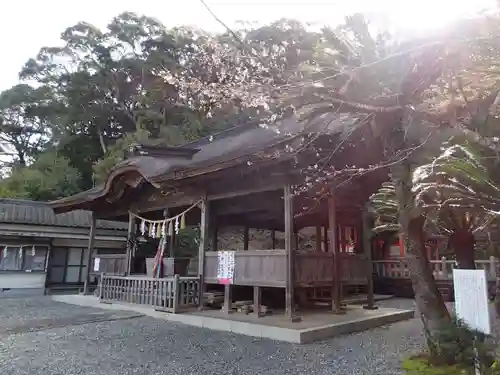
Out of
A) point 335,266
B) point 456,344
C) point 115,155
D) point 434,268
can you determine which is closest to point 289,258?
point 335,266

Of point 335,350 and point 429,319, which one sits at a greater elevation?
point 429,319

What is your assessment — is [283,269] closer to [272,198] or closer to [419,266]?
[272,198]

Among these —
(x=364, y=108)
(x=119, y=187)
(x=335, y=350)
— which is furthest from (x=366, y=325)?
(x=119, y=187)

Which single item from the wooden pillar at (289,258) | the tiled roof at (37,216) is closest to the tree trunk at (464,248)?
the wooden pillar at (289,258)

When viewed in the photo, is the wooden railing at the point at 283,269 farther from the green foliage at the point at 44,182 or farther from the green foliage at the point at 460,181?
the green foliage at the point at 44,182

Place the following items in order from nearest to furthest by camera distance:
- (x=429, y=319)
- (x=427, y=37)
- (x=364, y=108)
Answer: (x=427, y=37), (x=429, y=319), (x=364, y=108)

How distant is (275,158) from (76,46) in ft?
94.1

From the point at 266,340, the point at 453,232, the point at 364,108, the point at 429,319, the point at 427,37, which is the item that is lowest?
the point at 266,340

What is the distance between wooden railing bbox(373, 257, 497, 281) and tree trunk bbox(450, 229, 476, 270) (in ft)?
16.9

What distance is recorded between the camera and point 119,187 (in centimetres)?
1036

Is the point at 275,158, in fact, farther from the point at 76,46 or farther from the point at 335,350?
the point at 76,46

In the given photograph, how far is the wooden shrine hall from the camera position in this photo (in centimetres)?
671

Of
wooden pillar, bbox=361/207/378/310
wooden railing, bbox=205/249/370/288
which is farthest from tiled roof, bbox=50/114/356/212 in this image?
wooden pillar, bbox=361/207/378/310

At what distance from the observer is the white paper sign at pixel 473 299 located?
328 centimetres
